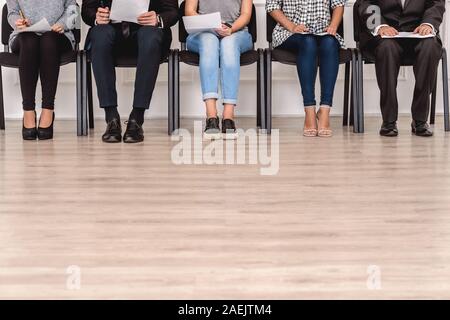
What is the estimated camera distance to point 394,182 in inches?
121

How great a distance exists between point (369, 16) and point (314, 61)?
0.46 meters

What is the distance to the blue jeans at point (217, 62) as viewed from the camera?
4.65m

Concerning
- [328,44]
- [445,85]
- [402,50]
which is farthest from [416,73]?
[328,44]

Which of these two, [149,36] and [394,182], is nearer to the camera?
[394,182]

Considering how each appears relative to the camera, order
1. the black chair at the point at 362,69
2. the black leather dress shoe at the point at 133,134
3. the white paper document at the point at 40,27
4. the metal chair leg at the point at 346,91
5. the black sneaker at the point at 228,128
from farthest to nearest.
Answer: the metal chair leg at the point at 346,91 → the black chair at the point at 362,69 → the black sneaker at the point at 228,128 → the white paper document at the point at 40,27 → the black leather dress shoe at the point at 133,134

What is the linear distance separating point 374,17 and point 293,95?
3.53ft

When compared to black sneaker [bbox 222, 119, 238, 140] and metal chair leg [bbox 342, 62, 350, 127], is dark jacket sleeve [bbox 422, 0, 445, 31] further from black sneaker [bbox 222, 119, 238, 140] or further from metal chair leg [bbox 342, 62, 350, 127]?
black sneaker [bbox 222, 119, 238, 140]

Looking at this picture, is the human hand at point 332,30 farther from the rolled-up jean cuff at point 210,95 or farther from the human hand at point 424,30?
the rolled-up jean cuff at point 210,95

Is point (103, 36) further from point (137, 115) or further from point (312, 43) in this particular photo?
point (312, 43)

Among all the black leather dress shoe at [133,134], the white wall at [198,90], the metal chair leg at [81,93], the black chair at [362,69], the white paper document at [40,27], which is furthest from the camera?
the white wall at [198,90]

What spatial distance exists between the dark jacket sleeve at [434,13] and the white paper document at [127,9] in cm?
160

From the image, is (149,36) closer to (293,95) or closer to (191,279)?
(293,95)

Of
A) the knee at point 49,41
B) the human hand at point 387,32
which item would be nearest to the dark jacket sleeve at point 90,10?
the knee at point 49,41
